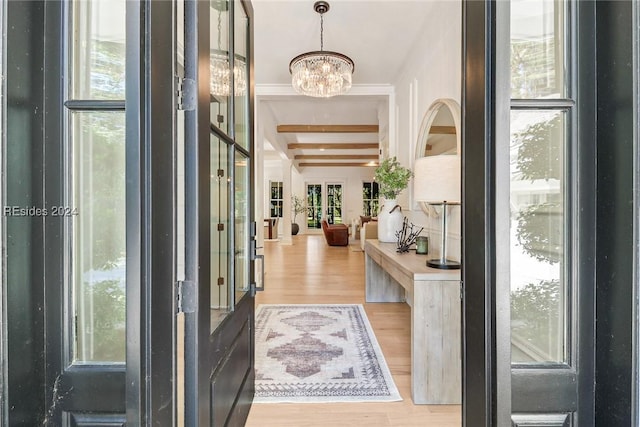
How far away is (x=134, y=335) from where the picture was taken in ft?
2.70

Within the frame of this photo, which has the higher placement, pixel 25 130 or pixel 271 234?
pixel 25 130

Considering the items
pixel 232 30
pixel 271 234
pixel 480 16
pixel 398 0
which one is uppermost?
pixel 398 0

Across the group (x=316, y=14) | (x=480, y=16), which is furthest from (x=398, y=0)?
(x=480, y=16)

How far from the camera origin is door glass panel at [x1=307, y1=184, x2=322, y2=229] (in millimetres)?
13234

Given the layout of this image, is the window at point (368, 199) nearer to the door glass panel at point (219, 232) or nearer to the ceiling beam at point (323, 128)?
the ceiling beam at point (323, 128)

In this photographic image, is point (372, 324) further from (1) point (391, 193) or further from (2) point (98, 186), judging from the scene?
(2) point (98, 186)

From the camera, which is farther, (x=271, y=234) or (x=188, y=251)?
(x=271, y=234)

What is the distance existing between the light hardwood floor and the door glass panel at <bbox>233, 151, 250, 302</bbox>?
783 mm

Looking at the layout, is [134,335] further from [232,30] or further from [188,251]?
[232,30]

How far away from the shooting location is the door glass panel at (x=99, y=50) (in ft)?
3.01

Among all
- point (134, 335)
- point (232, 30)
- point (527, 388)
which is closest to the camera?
point (134, 335)

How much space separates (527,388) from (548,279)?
12.6 inches

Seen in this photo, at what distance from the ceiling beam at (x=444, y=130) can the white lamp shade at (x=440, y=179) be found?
595 millimetres

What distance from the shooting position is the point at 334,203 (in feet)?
43.1
